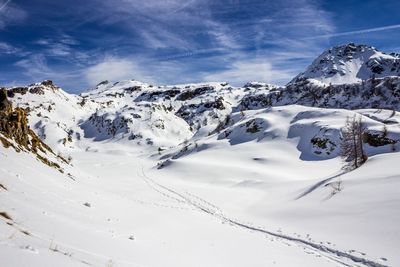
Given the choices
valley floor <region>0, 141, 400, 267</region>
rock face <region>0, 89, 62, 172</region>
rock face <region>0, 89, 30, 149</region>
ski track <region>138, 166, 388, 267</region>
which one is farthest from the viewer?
rock face <region>0, 89, 30, 149</region>

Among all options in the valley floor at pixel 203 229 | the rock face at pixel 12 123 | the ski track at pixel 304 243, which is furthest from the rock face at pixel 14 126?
the ski track at pixel 304 243

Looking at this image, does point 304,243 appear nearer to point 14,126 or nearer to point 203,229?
point 203,229

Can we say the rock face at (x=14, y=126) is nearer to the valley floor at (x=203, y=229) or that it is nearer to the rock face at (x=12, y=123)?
the rock face at (x=12, y=123)

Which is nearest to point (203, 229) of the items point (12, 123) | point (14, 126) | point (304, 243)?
point (304, 243)

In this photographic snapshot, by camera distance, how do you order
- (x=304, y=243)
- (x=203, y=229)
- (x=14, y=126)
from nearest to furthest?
(x=304, y=243) → (x=203, y=229) → (x=14, y=126)

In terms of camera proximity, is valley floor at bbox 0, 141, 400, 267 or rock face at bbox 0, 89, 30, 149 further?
rock face at bbox 0, 89, 30, 149

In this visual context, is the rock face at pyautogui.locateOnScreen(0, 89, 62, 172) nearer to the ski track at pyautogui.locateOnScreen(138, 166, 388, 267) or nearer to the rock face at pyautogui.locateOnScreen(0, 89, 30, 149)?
the rock face at pyautogui.locateOnScreen(0, 89, 30, 149)

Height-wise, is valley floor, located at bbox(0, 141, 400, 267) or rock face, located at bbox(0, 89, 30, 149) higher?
rock face, located at bbox(0, 89, 30, 149)

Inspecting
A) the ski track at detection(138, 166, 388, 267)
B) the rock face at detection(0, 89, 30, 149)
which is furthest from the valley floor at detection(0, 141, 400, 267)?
the rock face at detection(0, 89, 30, 149)

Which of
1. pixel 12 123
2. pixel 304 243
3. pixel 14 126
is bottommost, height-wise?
pixel 304 243

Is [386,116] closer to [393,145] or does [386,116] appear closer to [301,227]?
[393,145]

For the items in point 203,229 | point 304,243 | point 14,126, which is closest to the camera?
point 304,243

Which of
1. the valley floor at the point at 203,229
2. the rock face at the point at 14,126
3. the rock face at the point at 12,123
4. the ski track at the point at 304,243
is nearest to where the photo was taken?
the valley floor at the point at 203,229

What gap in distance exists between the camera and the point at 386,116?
3593 inches
